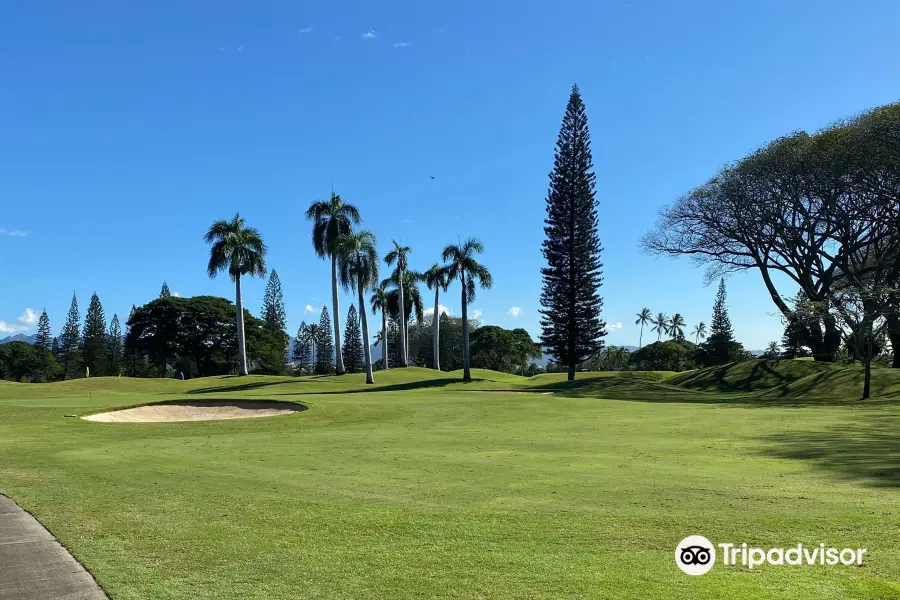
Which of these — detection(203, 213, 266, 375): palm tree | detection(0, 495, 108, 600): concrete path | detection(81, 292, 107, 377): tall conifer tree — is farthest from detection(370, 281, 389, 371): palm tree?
detection(0, 495, 108, 600): concrete path

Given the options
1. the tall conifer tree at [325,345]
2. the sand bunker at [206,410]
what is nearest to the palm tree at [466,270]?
the sand bunker at [206,410]

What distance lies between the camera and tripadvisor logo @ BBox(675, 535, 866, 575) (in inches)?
202

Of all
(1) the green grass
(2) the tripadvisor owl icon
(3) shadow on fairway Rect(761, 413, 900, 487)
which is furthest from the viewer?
(3) shadow on fairway Rect(761, 413, 900, 487)

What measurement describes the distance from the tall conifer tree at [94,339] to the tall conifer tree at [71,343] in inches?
158

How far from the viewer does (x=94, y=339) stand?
93.0 metres

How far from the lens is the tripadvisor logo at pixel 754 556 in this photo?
514 cm

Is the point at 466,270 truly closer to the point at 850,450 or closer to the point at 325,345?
the point at 850,450

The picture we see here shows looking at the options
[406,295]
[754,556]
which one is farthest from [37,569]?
[406,295]

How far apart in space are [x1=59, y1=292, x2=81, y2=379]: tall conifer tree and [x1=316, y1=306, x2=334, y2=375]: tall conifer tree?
123ft

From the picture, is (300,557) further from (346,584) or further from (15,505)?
(15,505)

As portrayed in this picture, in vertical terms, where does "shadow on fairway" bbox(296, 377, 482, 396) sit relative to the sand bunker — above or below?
below

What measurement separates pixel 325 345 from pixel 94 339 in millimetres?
39546

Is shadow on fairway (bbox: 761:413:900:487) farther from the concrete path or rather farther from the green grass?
the concrete path

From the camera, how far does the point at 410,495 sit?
26.1 ft
